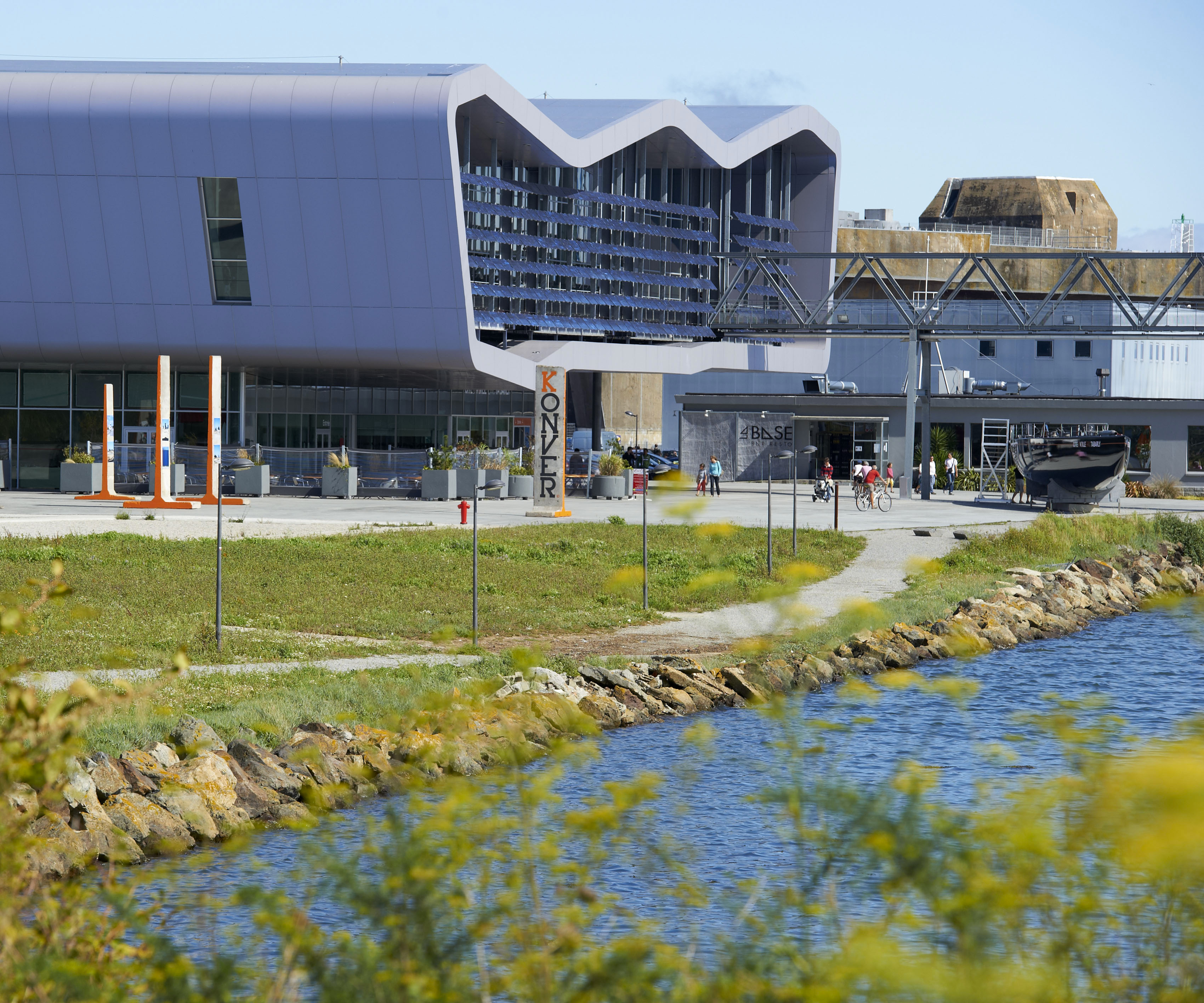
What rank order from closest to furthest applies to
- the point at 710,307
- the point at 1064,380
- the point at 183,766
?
the point at 183,766
the point at 710,307
the point at 1064,380

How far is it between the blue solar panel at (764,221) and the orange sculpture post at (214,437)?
97.8 feet

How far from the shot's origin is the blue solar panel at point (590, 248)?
52.2 m

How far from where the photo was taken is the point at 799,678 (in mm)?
17922

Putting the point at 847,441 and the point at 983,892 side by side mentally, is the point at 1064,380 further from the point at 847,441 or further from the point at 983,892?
the point at 983,892

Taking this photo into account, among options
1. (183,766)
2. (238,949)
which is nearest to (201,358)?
(183,766)

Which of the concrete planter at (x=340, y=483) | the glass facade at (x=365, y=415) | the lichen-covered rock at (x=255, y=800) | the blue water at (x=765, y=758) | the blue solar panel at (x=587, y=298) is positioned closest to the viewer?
the blue water at (x=765, y=758)

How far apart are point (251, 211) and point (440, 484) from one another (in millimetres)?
11299

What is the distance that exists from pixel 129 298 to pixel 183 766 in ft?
138

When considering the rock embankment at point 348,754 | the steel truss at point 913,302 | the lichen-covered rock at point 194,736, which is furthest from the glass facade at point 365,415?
the lichen-covered rock at point 194,736

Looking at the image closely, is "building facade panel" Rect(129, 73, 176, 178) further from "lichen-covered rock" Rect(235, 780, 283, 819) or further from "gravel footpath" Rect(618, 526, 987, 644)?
"lichen-covered rock" Rect(235, 780, 283, 819)

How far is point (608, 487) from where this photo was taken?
5031cm

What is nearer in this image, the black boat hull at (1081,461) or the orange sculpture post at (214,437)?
the orange sculpture post at (214,437)

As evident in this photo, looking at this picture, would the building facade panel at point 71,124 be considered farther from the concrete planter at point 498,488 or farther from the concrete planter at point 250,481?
the concrete planter at point 498,488

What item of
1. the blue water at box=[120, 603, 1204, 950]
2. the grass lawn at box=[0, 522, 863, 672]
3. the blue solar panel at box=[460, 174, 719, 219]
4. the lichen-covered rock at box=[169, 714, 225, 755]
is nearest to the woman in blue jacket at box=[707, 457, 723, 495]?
the blue solar panel at box=[460, 174, 719, 219]
